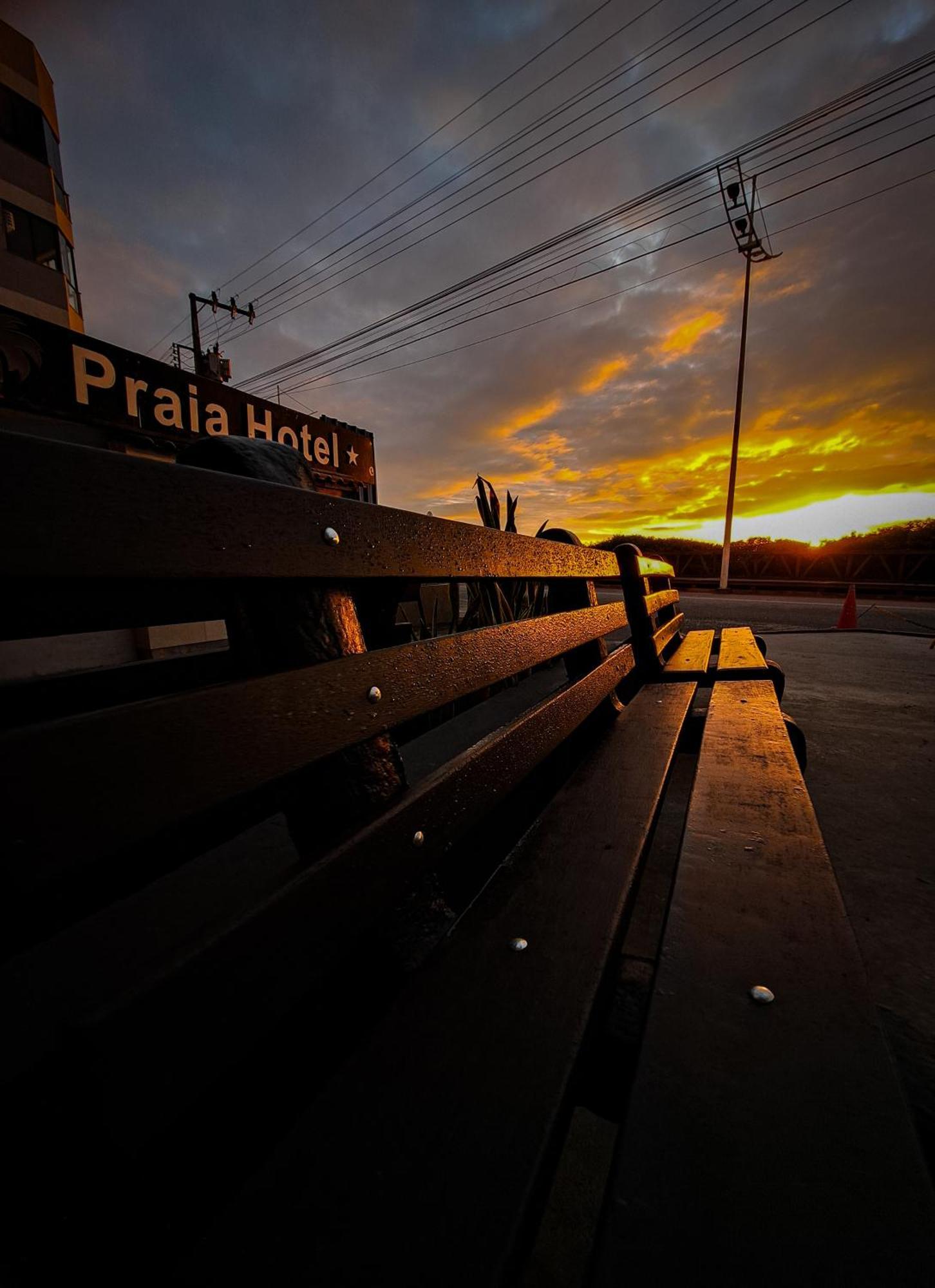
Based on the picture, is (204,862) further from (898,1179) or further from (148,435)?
(148,435)

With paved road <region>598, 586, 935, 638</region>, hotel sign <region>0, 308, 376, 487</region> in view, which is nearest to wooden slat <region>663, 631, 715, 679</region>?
hotel sign <region>0, 308, 376, 487</region>

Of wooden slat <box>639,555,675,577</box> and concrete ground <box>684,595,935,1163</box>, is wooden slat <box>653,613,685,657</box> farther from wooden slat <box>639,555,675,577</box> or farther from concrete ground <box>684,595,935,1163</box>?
concrete ground <box>684,595,935,1163</box>

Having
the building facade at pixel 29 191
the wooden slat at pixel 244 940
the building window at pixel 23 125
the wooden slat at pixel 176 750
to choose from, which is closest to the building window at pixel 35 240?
the building facade at pixel 29 191

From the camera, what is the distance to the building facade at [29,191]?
40.7 feet

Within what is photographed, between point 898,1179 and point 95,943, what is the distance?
131 centimetres

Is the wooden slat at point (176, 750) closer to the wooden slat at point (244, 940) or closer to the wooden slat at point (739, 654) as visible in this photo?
the wooden slat at point (244, 940)

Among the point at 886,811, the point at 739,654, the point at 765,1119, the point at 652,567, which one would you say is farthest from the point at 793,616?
the point at 765,1119

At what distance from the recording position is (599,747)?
1.55 metres

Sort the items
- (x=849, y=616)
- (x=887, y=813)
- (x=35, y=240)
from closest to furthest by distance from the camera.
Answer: (x=887, y=813), (x=849, y=616), (x=35, y=240)

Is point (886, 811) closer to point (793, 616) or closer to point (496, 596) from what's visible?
point (496, 596)

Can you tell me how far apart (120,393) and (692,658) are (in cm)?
526

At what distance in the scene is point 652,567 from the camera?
9.46 ft

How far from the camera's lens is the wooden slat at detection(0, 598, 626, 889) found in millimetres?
382

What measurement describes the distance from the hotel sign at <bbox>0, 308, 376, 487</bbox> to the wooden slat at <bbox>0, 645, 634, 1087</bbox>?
2.99m
